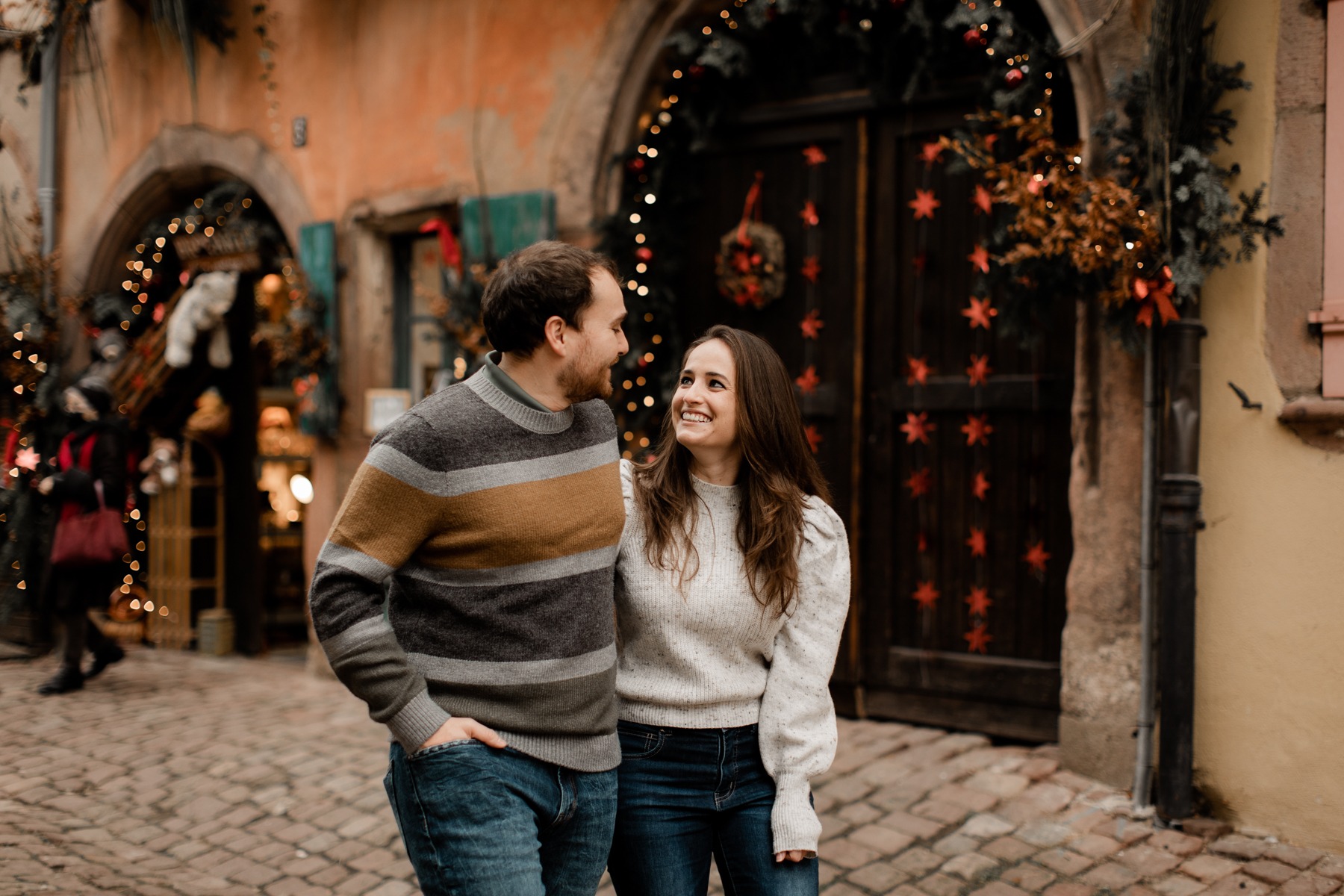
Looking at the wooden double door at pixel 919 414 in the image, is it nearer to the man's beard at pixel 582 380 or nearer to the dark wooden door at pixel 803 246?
the dark wooden door at pixel 803 246

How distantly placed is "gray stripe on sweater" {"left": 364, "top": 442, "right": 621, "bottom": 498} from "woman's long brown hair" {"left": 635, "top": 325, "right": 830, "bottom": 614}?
0.85 feet

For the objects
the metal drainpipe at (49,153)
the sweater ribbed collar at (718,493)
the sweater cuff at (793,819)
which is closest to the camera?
the sweater cuff at (793,819)

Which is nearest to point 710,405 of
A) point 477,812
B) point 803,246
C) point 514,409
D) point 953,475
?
point 514,409

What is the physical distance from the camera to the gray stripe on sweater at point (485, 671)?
6.43 feet

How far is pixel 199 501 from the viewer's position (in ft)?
28.1

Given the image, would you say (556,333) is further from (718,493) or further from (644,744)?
(644,744)

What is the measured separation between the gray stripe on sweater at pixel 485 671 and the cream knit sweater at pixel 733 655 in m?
0.28

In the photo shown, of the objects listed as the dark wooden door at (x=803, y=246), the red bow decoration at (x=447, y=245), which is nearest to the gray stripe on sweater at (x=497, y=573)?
the dark wooden door at (x=803, y=246)

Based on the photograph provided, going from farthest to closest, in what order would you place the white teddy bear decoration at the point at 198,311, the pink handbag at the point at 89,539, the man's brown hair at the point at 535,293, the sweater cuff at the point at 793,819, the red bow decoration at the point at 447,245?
the white teddy bear decoration at the point at 198,311, the pink handbag at the point at 89,539, the red bow decoration at the point at 447,245, the sweater cuff at the point at 793,819, the man's brown hair at the point at 535,293

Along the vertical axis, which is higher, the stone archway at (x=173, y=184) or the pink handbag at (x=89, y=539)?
the stone archway at (x=173, y=184)

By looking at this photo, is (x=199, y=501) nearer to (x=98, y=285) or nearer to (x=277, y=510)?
(x=277, y=510)

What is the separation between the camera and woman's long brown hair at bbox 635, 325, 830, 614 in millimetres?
2273

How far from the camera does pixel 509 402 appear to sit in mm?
2062

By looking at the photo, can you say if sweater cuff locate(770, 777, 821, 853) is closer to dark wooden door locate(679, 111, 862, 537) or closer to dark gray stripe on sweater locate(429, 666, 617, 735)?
dark gray stripe on sweater locate(429, 666, 617, 735)
